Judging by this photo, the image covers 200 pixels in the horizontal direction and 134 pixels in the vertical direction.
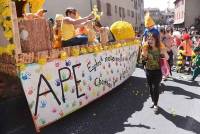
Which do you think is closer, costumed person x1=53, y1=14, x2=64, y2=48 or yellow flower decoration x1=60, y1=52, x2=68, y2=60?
yellow flower decoration x1=60, y1=52, x2=68, y2=60

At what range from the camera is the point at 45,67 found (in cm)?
597

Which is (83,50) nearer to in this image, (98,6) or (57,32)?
(57,32)

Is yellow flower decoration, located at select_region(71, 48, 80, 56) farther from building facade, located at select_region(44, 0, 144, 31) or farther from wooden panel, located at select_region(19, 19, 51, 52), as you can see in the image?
building facade, located at select_region(44, 0, 144, 31)

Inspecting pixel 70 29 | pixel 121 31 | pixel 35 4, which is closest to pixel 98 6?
pixel 121 31

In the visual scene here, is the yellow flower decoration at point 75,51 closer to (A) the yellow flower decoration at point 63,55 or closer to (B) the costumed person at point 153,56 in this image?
(A) the yellow flower decoration at point 63,55

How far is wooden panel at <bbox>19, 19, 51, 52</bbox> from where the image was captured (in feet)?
18.8

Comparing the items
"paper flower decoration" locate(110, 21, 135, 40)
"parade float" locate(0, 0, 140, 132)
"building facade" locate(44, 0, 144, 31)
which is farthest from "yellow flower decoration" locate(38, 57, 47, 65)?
"building facade" locate(44, 0, 144, 31)

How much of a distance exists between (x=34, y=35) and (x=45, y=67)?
1.86 feet

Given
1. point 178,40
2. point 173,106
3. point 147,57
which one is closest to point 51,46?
point 147,57

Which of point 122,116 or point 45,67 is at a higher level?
point 45,67

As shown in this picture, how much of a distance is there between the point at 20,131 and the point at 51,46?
165 centimetres

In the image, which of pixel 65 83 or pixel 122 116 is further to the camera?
pixel 122 116

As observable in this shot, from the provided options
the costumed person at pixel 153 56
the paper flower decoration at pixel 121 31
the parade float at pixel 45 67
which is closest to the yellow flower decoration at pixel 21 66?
the parade float at pixel 45 67

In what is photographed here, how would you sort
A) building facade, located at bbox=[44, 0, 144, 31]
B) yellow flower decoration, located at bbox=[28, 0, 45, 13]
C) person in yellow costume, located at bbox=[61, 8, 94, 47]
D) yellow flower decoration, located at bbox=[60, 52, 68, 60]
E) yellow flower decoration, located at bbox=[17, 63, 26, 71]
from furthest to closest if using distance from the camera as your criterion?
building facade, located at bbox=[44, 0, 144, 31]
yellow flower decoration, located at bbox=[28, 0, 45, 13]
person in yellow costume, located at bbox=[61, 8, 94, 47]
yellow flower decoration, located at bbox=[60, 52, 68, 60]
yellow flower decoration, located at bbox=[17, 63, 26, 71]
